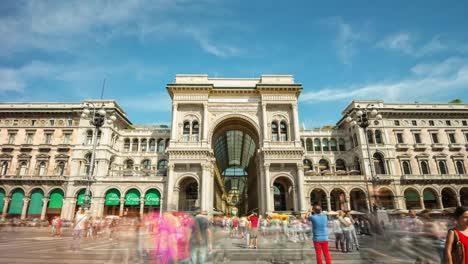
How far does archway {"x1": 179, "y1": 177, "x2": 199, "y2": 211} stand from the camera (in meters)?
31.7

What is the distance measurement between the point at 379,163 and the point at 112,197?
38.1 m

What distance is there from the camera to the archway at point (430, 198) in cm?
3456

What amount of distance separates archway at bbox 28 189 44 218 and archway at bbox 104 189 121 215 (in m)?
9.33

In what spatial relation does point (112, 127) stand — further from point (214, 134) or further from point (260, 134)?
point (260, 134)

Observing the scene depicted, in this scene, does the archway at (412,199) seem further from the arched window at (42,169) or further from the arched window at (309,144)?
the arched window at (42,169)

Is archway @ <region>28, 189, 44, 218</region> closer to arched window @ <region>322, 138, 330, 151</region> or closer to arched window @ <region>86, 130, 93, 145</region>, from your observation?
arched window @ <region>86, 130, 93, 145</region>

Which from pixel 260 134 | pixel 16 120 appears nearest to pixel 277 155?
pixel 260 134

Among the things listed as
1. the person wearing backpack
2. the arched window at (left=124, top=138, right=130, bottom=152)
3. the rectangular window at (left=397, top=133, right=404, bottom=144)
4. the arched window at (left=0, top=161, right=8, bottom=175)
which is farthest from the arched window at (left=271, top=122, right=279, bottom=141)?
the arched window at (left=0, top=161, right=8, bottom=175)

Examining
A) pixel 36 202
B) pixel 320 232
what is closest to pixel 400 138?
pixel 320 232

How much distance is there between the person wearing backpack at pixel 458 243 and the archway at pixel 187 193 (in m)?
28.9

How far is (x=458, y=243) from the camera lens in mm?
3219

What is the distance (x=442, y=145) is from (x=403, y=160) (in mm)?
6884

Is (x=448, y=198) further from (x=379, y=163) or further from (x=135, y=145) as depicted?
(x=135, y=145)

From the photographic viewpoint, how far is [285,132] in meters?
33.0
